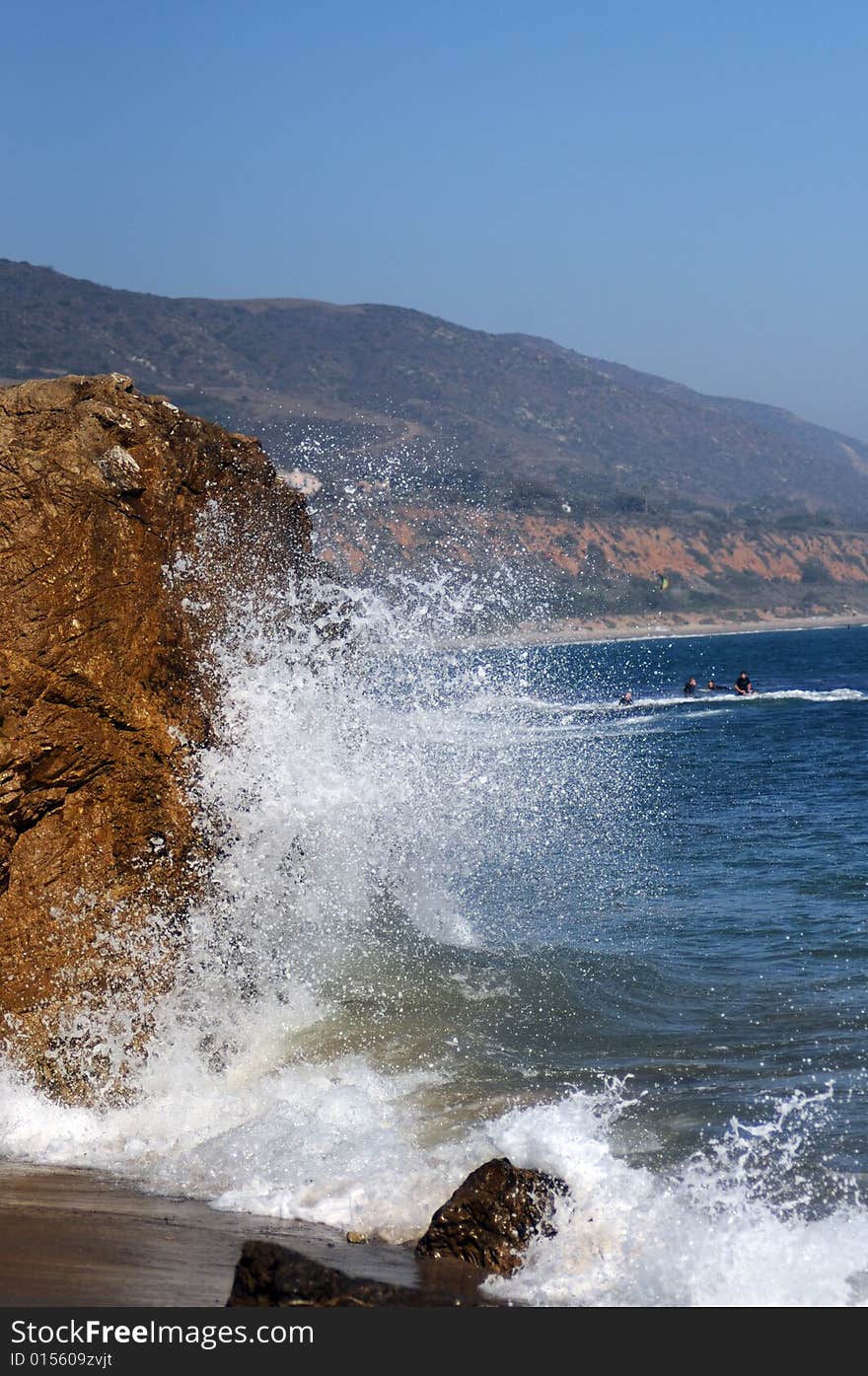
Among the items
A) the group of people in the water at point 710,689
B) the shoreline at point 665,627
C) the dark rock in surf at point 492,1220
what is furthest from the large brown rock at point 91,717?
the shoreline at point 665,627

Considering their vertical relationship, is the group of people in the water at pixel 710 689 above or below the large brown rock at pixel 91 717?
below

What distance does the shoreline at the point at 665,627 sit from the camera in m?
126

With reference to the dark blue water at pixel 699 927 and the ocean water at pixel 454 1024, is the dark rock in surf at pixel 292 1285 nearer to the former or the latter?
the ocean water at pixel 454 1024

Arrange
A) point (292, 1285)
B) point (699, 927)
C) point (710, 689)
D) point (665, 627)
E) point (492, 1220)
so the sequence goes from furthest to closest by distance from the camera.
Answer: point (665, 627), point (710, 689), point (699, 927), point (492, 1220), point (292, 1285)

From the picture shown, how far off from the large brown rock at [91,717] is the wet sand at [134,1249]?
1077 mm

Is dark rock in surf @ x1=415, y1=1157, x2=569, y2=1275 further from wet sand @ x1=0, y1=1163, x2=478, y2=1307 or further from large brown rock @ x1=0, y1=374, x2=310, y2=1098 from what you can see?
large brown rock @ x1=0, y1=374, x2=310, y2=1098

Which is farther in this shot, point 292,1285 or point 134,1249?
point 134,1249

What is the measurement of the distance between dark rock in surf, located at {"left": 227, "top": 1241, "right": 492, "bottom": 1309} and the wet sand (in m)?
0.37

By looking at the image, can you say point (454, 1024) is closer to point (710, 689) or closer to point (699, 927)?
point (699, 927)

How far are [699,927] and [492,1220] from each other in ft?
24.1

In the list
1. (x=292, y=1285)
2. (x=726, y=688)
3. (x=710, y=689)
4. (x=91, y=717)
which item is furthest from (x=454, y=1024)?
(x=726, y=688)

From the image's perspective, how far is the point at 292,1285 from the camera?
5.34m

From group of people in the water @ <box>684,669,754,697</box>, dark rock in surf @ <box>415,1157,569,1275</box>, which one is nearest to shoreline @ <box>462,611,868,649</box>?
group of people in the water @ <box>684,669,754,697</box>

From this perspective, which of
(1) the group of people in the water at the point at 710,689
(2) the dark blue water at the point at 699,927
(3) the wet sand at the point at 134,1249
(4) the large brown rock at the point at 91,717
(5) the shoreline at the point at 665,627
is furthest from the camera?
(5) the shoreline at the point at 665,627
